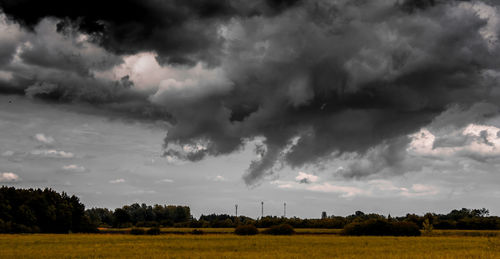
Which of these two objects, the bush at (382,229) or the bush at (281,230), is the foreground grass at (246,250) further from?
the bush at (281,230)

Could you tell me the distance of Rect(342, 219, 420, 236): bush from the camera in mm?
111750

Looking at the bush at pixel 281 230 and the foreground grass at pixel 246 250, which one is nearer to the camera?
the foreground grass at pixel 246 250

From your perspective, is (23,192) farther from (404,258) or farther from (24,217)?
(404,258)

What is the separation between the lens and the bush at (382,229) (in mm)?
111750

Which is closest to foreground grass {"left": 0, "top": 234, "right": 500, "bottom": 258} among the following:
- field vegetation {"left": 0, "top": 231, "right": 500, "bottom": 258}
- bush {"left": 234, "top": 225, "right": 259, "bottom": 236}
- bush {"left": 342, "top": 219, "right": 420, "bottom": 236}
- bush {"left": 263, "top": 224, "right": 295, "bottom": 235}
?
field vegetation {"left": 0, "top": 231, "right": 500, "bottom": 258}

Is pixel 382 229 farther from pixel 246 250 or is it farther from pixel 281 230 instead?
pixel 246 250

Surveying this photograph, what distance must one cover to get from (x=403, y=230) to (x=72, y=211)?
3877 inches

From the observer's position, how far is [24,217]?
5128 inches

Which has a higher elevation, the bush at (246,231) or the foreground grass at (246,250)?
the bush at (246,231)

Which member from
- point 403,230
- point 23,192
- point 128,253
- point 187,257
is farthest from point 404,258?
point 23,192

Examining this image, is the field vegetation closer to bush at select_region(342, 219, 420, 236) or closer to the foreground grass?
the foreground grass

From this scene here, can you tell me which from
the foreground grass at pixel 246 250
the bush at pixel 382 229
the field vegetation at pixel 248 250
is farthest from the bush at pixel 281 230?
the foreground grass at pixel 246 250

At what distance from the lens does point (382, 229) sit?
113m

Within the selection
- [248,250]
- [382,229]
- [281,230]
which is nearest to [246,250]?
[248,250]
